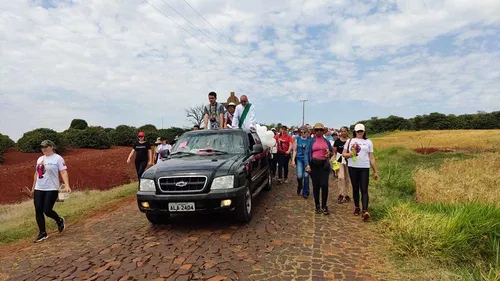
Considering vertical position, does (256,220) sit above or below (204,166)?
below

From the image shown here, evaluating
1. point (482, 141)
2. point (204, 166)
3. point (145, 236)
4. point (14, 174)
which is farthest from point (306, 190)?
point (482, 141)

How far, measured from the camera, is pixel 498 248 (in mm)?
4262

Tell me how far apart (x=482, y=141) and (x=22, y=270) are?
26.5 m

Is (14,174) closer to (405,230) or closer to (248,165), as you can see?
(248,165)

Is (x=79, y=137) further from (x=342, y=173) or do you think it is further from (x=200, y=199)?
(x=200, y=199)

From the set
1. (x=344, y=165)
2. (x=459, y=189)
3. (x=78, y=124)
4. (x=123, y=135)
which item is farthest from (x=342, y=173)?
(x=78, y=124)

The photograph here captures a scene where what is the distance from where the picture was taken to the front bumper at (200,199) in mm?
5449

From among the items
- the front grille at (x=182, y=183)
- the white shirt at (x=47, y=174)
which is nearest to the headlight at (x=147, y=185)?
the front grille at (x=182, y=183)

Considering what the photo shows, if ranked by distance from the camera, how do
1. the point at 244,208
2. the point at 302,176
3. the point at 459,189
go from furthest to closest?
the point at 302,176, the point at 459,189, the point at 244,208

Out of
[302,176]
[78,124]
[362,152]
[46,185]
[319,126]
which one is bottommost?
[302,176]

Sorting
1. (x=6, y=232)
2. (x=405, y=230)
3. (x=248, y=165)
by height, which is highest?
(x=248, y=165)

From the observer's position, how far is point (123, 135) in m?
31.4

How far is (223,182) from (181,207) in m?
0.78

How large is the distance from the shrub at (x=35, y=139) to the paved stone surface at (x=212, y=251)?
1930 cm
